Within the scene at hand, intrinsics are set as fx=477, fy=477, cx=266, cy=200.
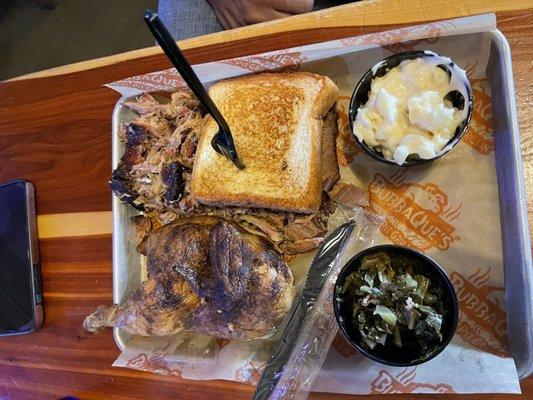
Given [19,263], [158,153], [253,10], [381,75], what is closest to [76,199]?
[19,263]

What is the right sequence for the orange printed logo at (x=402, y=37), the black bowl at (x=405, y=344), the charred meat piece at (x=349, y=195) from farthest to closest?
1. the charred meat piece at (x=349, y=195)
2. the orange printed logo at (x=402, y=37)
3. the black bowl at (x=405, y=344)

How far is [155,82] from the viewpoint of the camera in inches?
52.9

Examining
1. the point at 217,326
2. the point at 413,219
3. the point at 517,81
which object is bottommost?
the point at 217,326

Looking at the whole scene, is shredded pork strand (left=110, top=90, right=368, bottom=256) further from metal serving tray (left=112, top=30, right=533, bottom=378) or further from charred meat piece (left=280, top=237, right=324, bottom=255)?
metal serving tray (left=112, top=30, right=533, bottom=378)

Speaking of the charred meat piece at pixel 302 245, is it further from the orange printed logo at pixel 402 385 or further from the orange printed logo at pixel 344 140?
the orange printed logo at pixel 402 385

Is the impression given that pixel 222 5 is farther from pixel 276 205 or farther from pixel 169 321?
pixel 169 321

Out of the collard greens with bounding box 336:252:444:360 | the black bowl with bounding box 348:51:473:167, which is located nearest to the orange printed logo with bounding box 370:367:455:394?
the collard greens with bounding box 336:252:444:360

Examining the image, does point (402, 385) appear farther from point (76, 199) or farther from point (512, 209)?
point (76, 199)

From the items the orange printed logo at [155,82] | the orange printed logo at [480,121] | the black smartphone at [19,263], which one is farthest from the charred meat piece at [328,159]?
the black smartphone at [19,263]

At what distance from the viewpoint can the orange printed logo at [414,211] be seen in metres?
1.18

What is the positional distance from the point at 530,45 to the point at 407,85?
12.8 inches

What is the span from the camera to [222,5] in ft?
5.34

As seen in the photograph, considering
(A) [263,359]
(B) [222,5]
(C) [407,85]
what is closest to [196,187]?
(A) [263,359]

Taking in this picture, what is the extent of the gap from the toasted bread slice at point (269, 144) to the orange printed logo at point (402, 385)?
1.44ft
